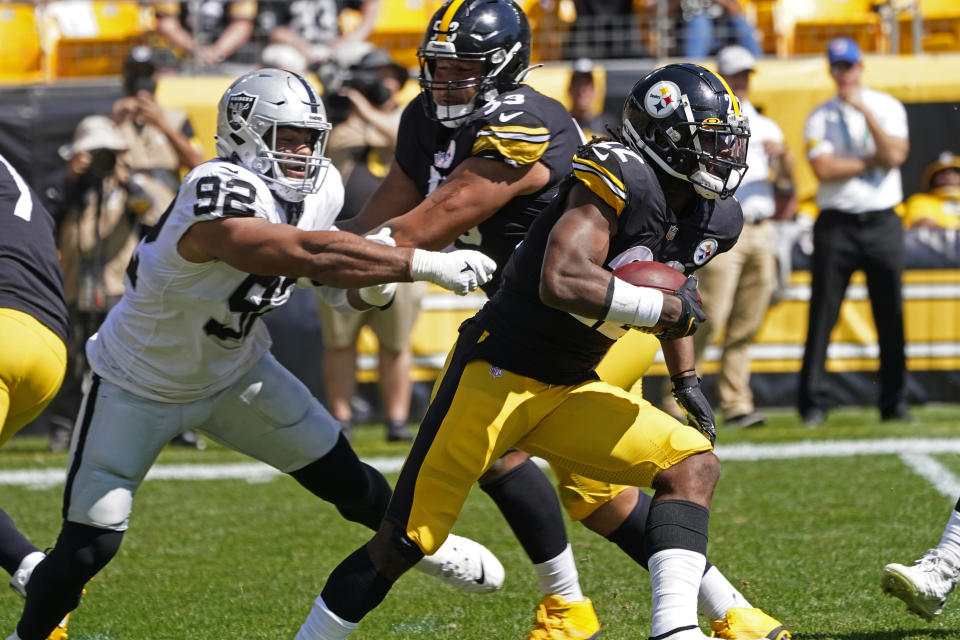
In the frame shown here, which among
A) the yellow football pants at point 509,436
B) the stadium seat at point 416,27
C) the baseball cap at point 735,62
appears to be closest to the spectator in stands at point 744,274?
the baseball cap at point 735,62

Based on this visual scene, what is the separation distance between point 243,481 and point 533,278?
3795 millimetres

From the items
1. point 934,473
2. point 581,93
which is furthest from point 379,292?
point 581,93

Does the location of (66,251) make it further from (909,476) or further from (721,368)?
(909,476)

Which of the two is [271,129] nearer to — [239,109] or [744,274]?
[239,109]

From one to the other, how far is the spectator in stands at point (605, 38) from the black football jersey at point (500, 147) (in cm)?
620

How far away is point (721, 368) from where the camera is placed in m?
7.88

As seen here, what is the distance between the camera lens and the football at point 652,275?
3.16 m

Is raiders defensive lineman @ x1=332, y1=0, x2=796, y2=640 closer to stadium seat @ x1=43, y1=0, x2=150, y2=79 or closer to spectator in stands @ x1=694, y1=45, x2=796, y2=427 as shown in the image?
spectator in stands @ x1=694, y1=45, x2=796, y2=427

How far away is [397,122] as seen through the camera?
8.04 meters

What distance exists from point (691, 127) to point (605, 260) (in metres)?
0.41

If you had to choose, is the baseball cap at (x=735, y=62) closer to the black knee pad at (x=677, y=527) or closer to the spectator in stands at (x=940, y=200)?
the spectator in stands at (x=940, y=200)

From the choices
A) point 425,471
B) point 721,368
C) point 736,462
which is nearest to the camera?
point 425,471

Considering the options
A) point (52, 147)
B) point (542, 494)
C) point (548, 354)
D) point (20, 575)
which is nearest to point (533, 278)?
point (548, 354)

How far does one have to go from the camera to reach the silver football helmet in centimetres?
365
